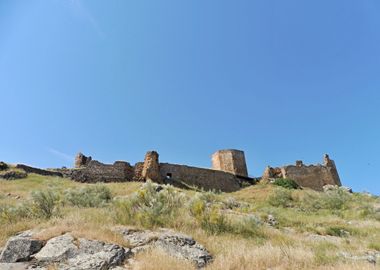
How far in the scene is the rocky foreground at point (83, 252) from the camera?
4.61 metres

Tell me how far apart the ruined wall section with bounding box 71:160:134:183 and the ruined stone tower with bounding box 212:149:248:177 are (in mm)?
13416

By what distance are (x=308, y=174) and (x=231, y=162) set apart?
8.78 m

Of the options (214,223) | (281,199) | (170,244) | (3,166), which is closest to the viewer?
(170,244)

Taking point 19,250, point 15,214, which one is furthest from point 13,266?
point 15,214

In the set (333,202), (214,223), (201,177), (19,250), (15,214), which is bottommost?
(19,250)

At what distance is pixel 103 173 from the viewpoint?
79.9 ft

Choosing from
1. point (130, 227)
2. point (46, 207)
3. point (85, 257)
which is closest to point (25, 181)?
point (46, 207)

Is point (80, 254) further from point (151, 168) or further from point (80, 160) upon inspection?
point (80, 160)

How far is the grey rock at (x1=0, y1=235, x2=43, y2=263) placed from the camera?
4914 millimetres

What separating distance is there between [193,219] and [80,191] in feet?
20.0

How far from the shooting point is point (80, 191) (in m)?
11.8

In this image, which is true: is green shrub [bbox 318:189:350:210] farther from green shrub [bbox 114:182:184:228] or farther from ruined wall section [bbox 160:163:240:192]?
green shrub [bbox 114:182:184:228]

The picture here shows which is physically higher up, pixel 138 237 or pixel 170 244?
pixel 138 237

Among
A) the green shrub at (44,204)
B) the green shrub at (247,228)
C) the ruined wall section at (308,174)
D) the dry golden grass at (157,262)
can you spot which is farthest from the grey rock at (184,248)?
the ruined wall section at (308,174)
